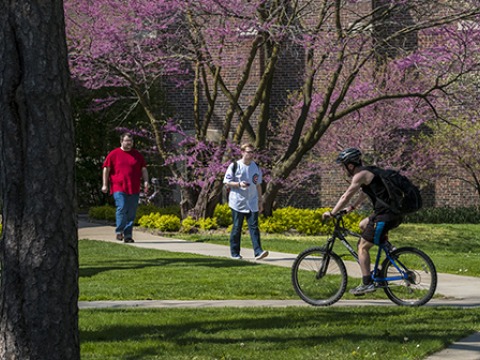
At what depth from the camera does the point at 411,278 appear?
10391 mm

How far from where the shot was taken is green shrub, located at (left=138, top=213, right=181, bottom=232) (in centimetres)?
2112

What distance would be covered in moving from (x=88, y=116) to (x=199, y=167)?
266 inches

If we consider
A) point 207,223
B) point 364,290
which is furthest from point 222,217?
point 364,290

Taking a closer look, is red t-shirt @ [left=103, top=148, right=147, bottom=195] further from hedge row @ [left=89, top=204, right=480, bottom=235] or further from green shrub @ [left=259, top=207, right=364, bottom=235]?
green shrub @ [left=259, top=207, right=364, bottom=235]

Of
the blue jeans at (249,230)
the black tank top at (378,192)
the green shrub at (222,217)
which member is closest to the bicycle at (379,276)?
the black tank top at (378,192)

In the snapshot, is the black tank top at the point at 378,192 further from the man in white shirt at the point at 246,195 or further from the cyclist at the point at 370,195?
the man in white shirt at the point at 246,195

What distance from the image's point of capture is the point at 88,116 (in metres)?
27.5

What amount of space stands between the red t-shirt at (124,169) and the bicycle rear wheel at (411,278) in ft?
24.6

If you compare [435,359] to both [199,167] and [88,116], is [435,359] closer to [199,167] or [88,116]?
[199,167]

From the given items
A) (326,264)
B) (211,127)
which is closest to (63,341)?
(326,264)

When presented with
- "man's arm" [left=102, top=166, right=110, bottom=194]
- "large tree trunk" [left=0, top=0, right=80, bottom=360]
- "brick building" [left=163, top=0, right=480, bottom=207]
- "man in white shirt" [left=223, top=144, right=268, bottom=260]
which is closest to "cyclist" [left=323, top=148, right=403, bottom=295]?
"large tree trunk" [left=0, top=0, right=80, bottom=360]

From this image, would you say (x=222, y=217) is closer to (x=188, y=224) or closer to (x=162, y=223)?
(x=188, y=224)

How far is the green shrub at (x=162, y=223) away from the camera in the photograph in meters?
21.1

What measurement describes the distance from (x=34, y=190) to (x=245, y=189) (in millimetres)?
9381
